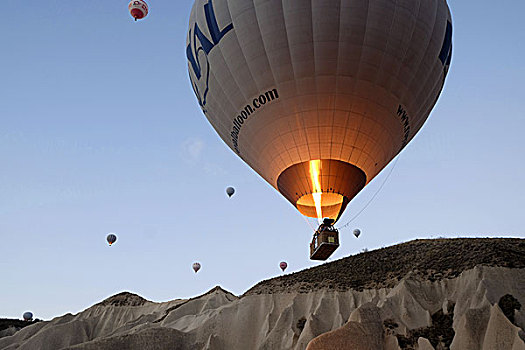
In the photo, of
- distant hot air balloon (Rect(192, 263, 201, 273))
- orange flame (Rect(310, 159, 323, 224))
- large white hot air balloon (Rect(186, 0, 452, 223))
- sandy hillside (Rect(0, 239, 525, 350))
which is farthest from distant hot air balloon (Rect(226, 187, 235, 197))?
orange flame (Rect(310, 159, 323, 224))

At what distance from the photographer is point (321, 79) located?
825 inches

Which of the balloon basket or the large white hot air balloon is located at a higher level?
the large white hot air balloon

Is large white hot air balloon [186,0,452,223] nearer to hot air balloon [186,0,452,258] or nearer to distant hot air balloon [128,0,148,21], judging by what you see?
hot air balloon [186,0,452,258]

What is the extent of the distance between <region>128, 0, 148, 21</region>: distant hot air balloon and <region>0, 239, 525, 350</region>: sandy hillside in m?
18.9

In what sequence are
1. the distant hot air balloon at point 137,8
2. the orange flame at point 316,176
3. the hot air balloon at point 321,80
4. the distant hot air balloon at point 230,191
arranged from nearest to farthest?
1. the hot air balloon at point 321,80
2. the orange flame at point 316,176
3. the distant hot air balloon at point 137,8
4. the distant hot air balloon at point 230,191

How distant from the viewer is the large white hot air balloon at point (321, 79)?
2042cm

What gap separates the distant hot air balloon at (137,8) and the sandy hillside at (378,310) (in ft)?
61.9

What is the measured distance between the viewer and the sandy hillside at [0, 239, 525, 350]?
2505 centimetres

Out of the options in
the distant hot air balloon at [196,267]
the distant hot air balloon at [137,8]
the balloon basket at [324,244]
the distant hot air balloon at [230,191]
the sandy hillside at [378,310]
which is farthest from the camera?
the distant hot air balloon at [196,267]

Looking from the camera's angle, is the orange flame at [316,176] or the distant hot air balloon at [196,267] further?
the distant hot air balloon at [196,267]

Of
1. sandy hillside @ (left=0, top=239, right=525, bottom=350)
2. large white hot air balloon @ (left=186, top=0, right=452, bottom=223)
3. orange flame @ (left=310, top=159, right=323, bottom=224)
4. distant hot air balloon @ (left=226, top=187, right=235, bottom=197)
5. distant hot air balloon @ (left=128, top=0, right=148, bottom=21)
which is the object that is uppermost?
distant hot air balloon @ (left=128, top=0, right=148, bottom=21)

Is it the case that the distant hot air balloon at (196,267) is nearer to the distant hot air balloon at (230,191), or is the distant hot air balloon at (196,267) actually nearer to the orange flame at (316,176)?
the distant hot air balloon at (230,191)

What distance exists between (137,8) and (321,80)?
1303 centimetres

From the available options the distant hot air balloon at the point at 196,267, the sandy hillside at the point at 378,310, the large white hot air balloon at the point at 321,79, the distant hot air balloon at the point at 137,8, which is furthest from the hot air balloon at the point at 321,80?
the distant hot air balloon at the point at 196,267
